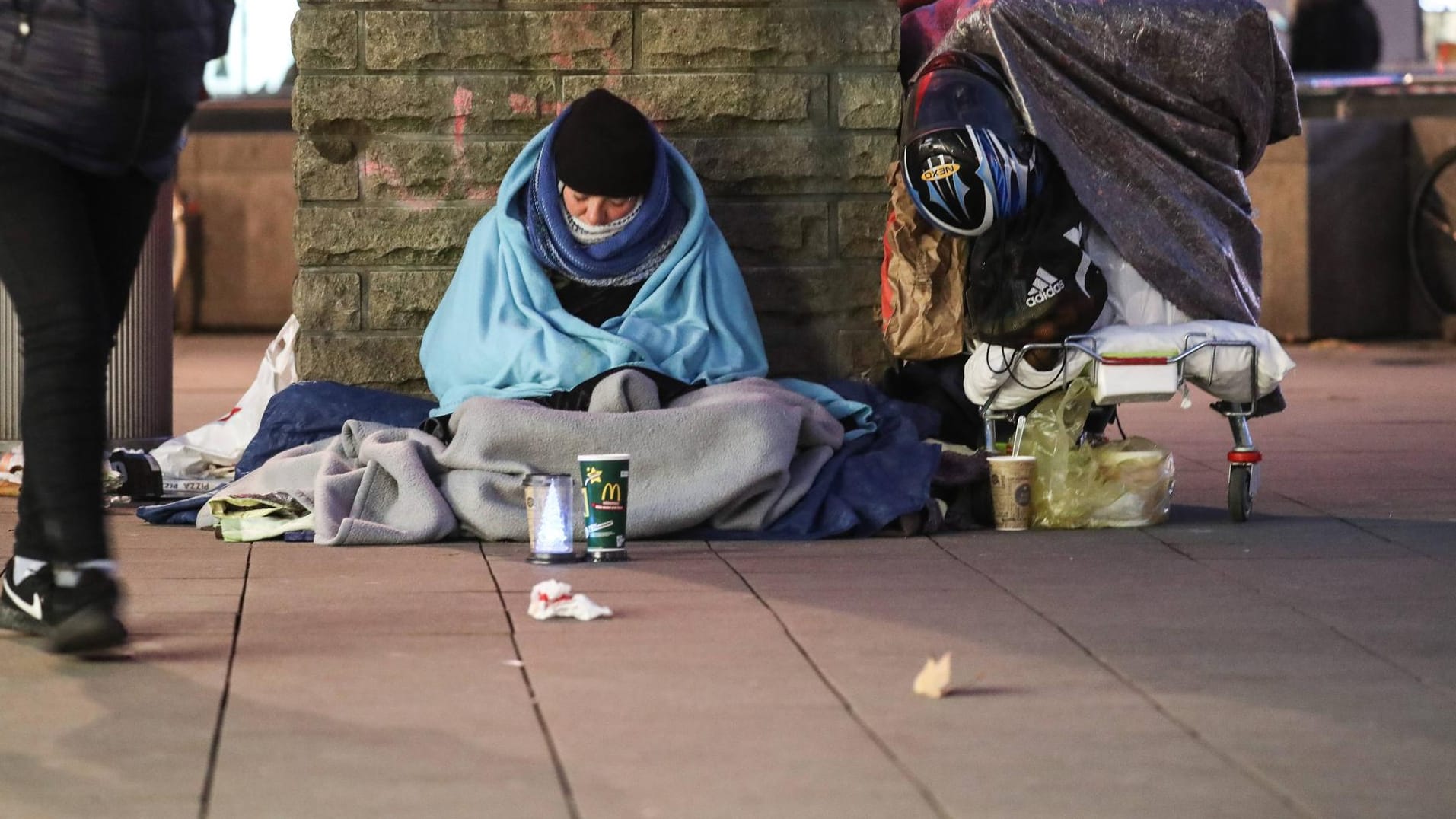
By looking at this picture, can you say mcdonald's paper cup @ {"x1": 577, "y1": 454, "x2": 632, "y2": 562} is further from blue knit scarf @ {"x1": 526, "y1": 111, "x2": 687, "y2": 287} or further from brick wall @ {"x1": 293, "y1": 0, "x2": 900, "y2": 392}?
brick wall @ {"x1": 293, "y1": 0, "x2": 900, "y2": 392}

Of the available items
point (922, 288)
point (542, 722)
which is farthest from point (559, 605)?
point (922, 288)

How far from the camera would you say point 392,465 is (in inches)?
213

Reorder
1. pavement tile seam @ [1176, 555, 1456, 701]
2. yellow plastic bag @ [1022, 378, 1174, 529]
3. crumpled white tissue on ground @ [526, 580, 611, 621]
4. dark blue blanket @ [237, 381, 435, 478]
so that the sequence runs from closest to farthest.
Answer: pavement tile seam @ [1176, 555, 1456, 701]
crumpled white tissue on ground @ [526, 580, 611, 621]
yellow plastic bag @ [1022, 378, 1174, 529]
dark blue blanket @ [237, 381, 435, 478]

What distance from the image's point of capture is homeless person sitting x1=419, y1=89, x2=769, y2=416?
577 centimetres

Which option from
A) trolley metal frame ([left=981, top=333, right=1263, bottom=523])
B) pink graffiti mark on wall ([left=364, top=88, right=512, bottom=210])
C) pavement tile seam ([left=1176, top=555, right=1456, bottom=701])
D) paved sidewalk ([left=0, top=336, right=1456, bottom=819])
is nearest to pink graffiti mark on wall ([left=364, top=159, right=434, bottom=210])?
pink graffiti mark on wall ([left=364, top=88, right=512, bottom=210])

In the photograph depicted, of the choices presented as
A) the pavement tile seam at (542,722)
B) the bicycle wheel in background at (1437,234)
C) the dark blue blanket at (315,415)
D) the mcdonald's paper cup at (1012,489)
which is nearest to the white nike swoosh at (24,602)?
the pavement tile seam at (542,722)

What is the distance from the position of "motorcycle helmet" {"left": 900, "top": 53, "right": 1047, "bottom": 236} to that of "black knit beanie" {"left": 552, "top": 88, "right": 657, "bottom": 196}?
736 mm

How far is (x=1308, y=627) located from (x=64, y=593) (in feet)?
7.89

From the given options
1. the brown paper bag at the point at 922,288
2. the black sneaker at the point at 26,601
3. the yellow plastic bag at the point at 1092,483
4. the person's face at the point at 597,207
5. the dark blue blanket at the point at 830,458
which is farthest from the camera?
the brown paper bag at the point at 922,288

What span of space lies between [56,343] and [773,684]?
1.42m

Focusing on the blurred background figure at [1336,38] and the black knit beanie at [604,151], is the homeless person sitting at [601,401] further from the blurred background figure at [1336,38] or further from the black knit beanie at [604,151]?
the blurred background figure at [1336,38]

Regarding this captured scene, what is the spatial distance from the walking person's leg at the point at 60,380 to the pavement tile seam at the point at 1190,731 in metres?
1.78

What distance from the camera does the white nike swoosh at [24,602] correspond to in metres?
3.85

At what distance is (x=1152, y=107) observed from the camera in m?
5.86
